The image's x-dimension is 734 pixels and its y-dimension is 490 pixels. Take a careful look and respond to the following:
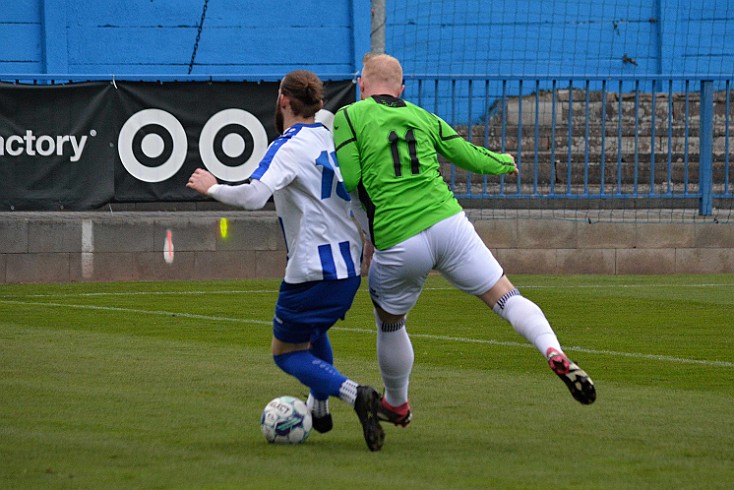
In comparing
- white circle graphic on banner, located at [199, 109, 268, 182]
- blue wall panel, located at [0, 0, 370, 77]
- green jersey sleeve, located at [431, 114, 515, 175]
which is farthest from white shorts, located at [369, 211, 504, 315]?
blue wall panel, located at [0, 0, 370, 77]

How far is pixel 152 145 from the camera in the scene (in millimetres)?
14070

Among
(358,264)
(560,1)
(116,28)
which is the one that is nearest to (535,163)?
(560,1)

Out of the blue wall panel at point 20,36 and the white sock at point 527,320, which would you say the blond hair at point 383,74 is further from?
the blue wall panel at point 20,36

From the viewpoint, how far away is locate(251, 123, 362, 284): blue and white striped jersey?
→ 5.20 metres

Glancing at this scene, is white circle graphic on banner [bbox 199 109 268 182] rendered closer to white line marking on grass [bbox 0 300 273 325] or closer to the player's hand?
white line marking on grass [bbox 0 300 273 325]

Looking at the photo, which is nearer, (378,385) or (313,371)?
(313,371)

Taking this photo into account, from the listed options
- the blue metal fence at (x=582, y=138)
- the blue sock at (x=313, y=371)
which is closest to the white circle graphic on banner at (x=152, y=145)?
the blue metal fence at (x=582, y=138)

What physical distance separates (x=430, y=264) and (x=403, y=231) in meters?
0.17

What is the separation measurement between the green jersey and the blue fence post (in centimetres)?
1015

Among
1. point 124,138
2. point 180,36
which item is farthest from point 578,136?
point 180,36

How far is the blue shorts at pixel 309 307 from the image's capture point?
5.21 metres

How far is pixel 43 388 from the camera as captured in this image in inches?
261

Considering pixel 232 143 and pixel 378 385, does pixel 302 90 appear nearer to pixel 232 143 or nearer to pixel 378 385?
pixel 378 385

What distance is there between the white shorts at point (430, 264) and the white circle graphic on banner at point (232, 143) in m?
8.60
